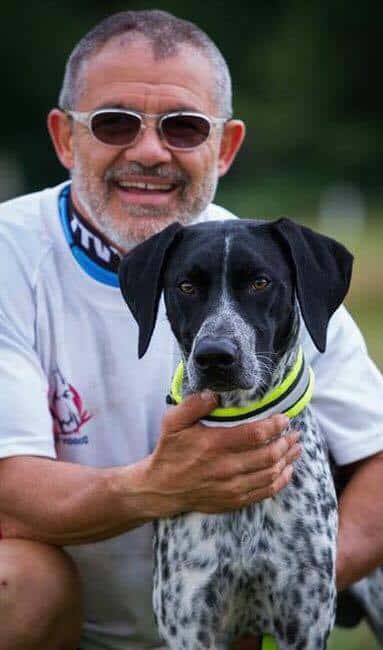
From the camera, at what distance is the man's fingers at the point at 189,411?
3.06 metres

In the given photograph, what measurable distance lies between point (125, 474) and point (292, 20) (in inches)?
831

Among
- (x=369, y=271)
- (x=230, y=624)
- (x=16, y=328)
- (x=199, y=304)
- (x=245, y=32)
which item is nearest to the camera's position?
(x=199, y=304)

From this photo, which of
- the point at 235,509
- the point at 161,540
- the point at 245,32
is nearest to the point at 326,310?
the point at 235,509

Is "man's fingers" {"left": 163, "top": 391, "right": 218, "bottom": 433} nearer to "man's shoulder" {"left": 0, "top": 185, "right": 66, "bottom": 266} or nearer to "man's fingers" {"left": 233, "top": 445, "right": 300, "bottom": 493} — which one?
"man's fingers" {"left": 233, "top": 445, "right": 300, "bottom": 493}

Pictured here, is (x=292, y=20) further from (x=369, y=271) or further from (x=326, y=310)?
(x=326, y=310)

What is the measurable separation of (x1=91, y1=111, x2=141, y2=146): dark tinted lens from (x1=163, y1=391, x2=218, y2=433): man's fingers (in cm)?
93

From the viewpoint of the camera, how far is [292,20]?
2342 cm

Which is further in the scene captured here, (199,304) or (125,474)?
(125,474)

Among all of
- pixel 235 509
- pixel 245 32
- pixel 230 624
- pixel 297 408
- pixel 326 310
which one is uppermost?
pixel 326 310

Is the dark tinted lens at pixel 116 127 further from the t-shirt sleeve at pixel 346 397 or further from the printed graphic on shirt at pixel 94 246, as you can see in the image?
the t-shirt sleeve at pixel 346 397

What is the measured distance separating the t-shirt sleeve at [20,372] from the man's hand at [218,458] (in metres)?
0.40

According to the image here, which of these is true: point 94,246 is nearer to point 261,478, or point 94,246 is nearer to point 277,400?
point 277,400

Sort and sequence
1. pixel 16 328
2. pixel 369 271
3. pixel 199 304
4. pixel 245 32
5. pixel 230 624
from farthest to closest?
pixel 245 32 < pixel 369 271 < pixel 16 328 < pixel 230 624 < pixel 199 304

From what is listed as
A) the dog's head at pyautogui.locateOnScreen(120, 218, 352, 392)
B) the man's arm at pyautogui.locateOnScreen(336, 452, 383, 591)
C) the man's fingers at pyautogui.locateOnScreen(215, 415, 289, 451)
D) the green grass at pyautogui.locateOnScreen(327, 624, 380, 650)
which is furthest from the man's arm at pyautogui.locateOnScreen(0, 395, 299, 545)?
the green grass at pyautogui.locateOnScreen(327, 624, 380, 650)
